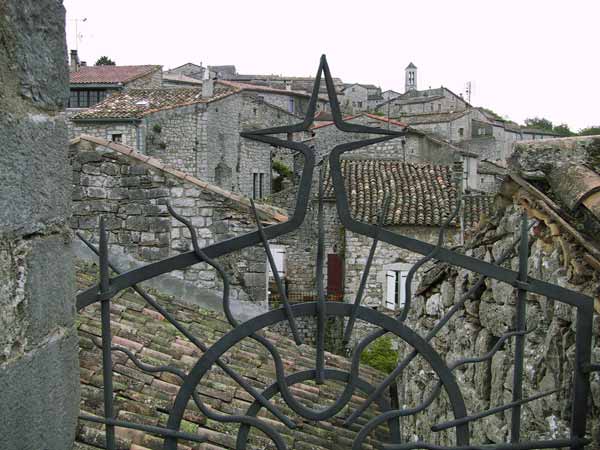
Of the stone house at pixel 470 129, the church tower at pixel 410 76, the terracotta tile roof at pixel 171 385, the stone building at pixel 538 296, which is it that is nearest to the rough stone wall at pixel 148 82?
the stone house at pixel 470 129

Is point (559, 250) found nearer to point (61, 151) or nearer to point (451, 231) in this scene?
point (61, 151)

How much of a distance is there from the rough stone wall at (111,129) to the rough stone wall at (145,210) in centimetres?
1508

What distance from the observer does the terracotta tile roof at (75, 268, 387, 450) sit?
3.00 meters

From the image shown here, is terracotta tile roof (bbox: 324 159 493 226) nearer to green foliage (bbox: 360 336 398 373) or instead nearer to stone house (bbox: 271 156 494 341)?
stone house (bbox: 271 156 494 341)

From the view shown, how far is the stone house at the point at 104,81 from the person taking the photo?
25484mm

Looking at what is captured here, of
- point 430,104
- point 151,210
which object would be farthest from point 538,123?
point 151,210

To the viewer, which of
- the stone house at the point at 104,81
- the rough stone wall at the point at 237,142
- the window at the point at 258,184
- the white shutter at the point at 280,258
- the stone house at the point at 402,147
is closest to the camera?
the white shutter at the point at 280,258

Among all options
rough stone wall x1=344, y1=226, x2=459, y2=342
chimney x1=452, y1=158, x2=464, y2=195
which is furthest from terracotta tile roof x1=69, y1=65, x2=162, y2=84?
chimney x1=452, y1=158, x2=464, y2=195

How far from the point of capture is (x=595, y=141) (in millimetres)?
2545

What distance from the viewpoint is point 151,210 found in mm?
5645

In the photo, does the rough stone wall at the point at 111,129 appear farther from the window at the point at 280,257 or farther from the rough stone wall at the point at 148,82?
the window at the point at 280,257

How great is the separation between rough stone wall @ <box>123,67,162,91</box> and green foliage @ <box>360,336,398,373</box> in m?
16.7

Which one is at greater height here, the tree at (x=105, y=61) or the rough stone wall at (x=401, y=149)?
the tree at (x=105, y=61)

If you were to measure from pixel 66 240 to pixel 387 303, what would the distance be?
13.8m
